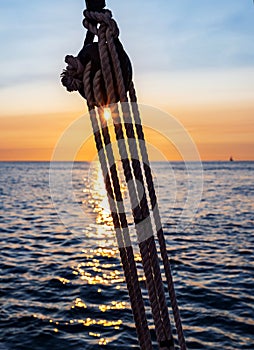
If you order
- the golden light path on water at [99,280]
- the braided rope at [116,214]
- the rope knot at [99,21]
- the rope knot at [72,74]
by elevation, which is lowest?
the golden light path on water at [99,280]

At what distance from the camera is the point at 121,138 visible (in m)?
2.52

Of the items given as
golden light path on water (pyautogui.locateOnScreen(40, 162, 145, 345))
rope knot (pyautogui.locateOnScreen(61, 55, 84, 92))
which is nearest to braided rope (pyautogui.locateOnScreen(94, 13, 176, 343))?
rope knot (pyautogui.locateOnScreen(61, 55, 84, 92))

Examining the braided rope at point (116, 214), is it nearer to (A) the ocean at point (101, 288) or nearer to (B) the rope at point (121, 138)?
(B) the rope at point (121, 138)

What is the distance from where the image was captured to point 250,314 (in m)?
10.8

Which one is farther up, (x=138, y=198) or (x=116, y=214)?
(x=138, y=198)

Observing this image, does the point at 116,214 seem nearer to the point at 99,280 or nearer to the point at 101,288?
the point at 101,288

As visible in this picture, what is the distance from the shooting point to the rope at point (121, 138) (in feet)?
8.14

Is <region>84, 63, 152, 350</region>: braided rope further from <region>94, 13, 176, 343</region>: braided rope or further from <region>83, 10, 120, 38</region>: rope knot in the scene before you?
<region>83, 10, 120, 38</region>: rope knot

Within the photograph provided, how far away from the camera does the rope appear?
2.48 meters

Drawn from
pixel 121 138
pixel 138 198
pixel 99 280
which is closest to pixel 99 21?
pixel 121 138

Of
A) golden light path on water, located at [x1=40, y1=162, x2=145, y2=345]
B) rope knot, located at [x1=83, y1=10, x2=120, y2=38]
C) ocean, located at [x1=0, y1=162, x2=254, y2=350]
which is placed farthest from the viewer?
golden light path on water, located at [x1=40, y1=162, x2=145, y2=345]

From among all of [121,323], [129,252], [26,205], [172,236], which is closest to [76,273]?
[121,323]

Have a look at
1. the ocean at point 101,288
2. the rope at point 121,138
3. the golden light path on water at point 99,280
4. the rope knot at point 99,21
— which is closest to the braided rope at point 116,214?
the rope at point 121,138

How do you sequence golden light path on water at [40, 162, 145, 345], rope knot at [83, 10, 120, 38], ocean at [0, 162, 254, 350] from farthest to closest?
golden light path on water at [40, 162, 145, 345]
ocean at [0, 162, 254, 350]
rope knot at [83, 10, 120, 38]
